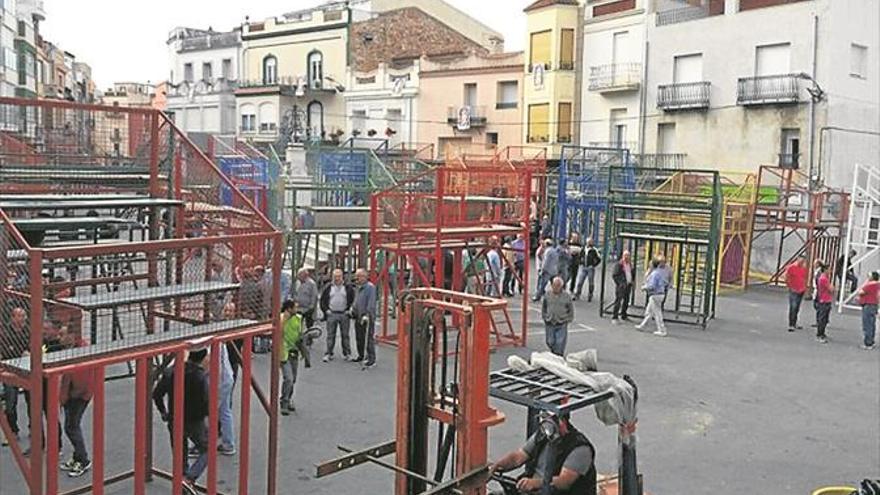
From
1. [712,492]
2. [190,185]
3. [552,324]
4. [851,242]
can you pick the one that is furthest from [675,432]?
[851,242]

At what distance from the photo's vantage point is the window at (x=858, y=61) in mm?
30859

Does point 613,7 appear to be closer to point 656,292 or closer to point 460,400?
point 656,292

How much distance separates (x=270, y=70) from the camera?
53.9 metres

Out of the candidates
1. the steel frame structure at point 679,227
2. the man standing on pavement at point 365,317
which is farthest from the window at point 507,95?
the man standing on pavement at point 365,317

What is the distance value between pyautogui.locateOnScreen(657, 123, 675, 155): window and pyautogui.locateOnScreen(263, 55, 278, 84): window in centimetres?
2591

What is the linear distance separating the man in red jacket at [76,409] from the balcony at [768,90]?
27117mm

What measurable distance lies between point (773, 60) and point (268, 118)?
29.6 metres

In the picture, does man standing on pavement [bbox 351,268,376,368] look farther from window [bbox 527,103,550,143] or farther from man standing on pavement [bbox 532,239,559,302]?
window [bbox 527,103,550,143]

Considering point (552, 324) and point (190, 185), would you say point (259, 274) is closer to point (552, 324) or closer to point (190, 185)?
point (190, 185)

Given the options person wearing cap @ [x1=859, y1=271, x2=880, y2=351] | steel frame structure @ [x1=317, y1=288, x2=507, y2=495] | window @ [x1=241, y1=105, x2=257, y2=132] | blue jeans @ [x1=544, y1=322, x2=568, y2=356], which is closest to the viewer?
steel frame structure @ [x1=317, y1=288, x2=507, y2=495]

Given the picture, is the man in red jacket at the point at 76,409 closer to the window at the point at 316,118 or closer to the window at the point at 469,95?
the window at the point at 469,95

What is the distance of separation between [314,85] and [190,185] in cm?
3734

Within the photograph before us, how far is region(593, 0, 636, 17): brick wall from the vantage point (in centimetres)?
3641

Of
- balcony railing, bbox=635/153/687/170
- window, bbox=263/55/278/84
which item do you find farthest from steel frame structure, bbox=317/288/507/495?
window, bbox=263/55/278/84
